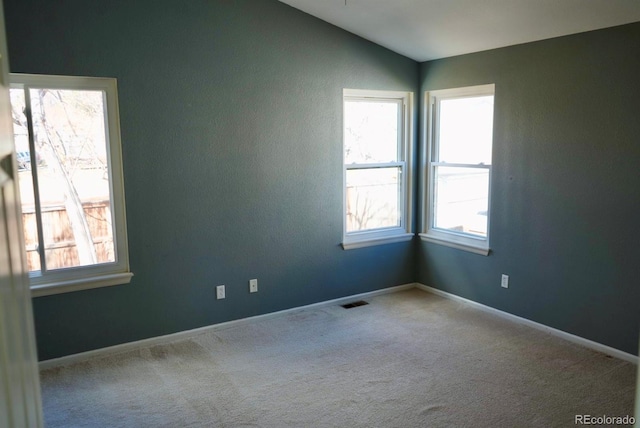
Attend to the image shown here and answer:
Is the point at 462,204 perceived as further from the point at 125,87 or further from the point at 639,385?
the point at 639,385

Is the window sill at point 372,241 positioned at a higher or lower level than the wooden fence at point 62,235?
lower

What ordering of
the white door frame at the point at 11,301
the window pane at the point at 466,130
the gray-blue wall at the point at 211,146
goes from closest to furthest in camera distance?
the white door frame at the point at 11,301, the gray-blue wall at the point at 211,146, the window pane at the point at 466,130

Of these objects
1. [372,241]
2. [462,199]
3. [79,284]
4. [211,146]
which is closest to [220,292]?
[79,284]

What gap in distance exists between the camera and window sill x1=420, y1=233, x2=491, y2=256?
14.1 ft

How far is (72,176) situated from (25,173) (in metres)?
0.28

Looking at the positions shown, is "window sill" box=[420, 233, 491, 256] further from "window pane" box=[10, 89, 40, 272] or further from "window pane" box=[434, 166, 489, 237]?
"window pane" box=[10, 89, 40, 272]

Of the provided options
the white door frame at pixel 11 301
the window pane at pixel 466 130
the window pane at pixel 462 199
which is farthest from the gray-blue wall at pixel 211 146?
the white door frame at pixel 11 301

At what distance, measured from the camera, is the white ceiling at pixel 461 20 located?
3.13 metres

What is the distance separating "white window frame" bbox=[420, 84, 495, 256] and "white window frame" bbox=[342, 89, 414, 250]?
137mm

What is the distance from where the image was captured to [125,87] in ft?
11.2

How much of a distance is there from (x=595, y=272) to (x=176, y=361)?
9.81 ft

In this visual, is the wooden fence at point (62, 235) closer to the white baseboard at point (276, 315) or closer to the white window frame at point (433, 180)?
the white baseboard at point (276, 315)

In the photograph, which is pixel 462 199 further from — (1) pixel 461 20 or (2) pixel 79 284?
(2) pixel 79 284

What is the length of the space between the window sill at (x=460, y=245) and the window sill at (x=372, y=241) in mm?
161
